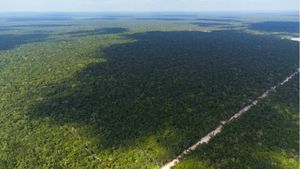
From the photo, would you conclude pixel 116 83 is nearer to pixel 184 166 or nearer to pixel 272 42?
pixel 184 166

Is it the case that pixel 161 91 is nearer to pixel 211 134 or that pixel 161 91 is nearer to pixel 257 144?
pixel 211 134

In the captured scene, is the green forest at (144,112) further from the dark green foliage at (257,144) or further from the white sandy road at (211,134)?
the white sandy road at (211,134)

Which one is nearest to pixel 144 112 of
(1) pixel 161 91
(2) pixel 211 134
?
(1) pixel 161 91

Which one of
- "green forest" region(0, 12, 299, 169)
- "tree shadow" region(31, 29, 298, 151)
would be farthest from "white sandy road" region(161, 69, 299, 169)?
"tree shadow" region(31, 29, 298, 151)

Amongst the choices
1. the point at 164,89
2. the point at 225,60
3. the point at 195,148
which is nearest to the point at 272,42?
the point at 225,60

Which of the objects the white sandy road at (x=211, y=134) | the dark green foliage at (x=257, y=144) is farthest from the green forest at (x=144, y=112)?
the white sandy road at (x=211, y=134)
